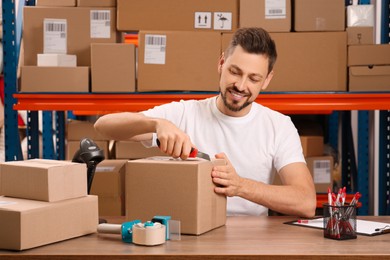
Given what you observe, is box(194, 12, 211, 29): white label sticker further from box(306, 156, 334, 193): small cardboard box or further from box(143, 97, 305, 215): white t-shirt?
box(306, 156, 334, 193): small cardboard box

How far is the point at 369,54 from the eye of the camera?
3.05 meters

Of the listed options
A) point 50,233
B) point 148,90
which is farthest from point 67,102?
point 50,233

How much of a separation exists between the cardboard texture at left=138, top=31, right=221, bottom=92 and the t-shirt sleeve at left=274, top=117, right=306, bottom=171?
0.66m

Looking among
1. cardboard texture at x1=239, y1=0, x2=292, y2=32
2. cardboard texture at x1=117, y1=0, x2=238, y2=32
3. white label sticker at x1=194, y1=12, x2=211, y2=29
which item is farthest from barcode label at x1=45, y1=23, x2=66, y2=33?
cardboard texture at x1=239, y1=0, x2=292, y2=32

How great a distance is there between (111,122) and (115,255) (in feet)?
3.01

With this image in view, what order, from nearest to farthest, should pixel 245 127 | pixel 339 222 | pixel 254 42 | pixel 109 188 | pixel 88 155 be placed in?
pixel 339 222 → pixel 88 155 → pixel 254 42 → pixel 245 127 → pixel 109 188

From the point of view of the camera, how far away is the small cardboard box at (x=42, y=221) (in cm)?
152

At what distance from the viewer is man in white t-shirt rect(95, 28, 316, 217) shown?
89.0 inches

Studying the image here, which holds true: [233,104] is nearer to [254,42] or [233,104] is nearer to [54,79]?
[254,42]

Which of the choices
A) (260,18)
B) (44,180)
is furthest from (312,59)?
(44,180)

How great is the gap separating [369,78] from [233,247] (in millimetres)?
1737

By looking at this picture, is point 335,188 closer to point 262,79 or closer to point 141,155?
point 141,155

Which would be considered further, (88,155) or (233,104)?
(233,104)

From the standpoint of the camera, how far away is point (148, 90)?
311cm
